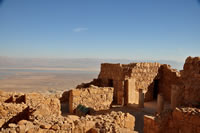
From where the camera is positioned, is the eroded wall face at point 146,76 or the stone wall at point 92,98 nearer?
the stone wall at point 92,98

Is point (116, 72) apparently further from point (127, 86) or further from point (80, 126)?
point (80, 126)

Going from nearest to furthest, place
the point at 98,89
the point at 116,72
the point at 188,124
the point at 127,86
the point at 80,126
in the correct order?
the point at 80,126 < the point at 188,124 < the point at 98,89 < the point at 127,86 < the point at 116,72

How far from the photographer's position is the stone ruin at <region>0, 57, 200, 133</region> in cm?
520

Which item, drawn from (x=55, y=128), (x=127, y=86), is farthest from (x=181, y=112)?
(x=127, y=86)

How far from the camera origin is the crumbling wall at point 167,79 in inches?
602

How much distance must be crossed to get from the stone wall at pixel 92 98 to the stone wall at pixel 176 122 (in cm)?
567

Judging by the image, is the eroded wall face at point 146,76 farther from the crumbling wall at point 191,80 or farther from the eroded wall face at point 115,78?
the crumbling wall at point 191,80

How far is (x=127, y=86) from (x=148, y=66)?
3068 millimetres

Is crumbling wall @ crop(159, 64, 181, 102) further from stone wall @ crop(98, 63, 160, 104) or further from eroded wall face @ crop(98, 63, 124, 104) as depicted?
eroded wall face @ crop(98, 63, 124, 104)

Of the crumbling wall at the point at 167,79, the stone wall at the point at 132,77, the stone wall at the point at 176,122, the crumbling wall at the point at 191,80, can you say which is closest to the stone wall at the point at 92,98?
the stone wall at the point at 132,77

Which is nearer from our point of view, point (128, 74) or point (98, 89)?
point (98, 89)

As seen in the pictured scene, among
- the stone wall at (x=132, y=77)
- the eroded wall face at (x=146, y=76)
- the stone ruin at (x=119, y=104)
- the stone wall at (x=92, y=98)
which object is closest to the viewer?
the stone ruin at (x=119, y=104)

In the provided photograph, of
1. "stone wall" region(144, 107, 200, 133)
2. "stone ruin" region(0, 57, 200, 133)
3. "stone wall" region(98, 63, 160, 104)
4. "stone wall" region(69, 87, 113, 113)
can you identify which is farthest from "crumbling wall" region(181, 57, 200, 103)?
"stone wall" region(98, 63, 160, 104)

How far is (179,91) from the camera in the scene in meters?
9.31
